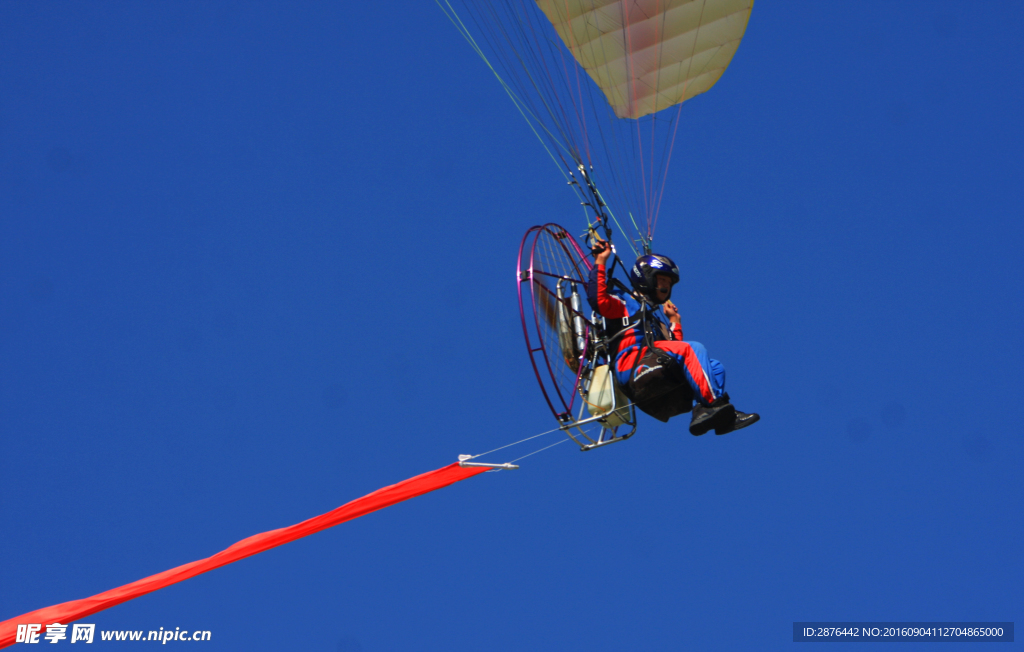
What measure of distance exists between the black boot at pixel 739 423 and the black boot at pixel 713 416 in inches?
1.5

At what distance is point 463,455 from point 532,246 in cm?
178

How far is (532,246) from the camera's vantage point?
10.2 meters

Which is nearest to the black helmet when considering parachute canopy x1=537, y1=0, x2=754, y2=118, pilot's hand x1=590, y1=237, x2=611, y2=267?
pilot's hand x1=590, y1=237, x2=611, y2=267

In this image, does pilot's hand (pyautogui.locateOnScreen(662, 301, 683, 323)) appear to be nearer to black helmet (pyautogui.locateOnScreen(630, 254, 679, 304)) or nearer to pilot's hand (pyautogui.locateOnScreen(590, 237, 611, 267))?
black helmet (pyautogui.locateOnScreen(630, 254, 679, 304))

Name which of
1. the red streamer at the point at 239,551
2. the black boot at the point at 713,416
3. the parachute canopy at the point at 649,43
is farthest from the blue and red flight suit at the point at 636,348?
the parachute canopy at the point at 649,43

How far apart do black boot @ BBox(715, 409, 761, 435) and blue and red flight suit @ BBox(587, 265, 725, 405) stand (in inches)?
10.2

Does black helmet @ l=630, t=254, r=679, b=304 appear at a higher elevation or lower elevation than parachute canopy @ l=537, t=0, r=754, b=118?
lower

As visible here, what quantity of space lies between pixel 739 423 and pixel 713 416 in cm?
32

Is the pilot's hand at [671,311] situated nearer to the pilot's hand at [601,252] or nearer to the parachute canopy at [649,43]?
the pilot's hand at [601,252]

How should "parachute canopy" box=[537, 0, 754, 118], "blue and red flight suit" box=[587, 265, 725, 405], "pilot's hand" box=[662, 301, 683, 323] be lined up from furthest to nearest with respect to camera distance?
"parachute canopy" box=[537, 0, 754, 118] → "pilot's hand" box=[662, 301, 683, 323] → "blue and red flight suit" box=[587, 265, 725, 405]

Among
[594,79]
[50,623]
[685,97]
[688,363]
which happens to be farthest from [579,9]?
[50,623]

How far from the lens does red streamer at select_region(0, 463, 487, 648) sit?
10.2 m

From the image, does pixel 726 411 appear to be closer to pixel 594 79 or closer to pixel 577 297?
pixel 577 297

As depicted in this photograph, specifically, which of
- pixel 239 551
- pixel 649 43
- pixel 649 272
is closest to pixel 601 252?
pixel 649 272
